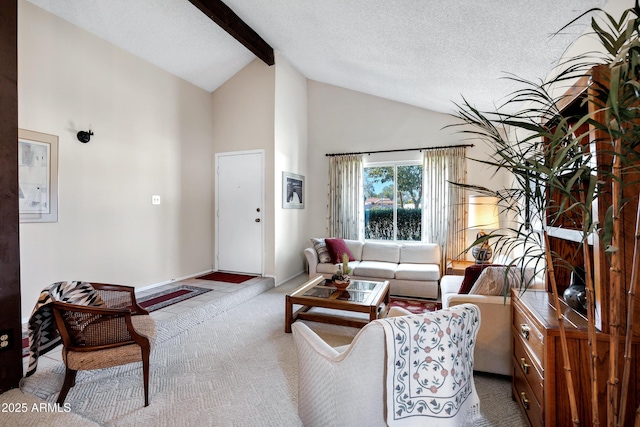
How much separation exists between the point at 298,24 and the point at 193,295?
11.4 feet

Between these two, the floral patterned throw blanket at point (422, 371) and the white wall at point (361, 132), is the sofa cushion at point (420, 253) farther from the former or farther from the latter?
the floral patterned throw blanket at point (422, 371)

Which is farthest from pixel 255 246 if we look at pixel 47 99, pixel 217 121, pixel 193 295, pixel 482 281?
pixel 482 281

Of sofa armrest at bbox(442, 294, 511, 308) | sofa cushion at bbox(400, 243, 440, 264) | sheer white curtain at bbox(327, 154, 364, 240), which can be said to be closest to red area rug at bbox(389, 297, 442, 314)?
sofa cushion at bbox(400, 243, 440, 264)

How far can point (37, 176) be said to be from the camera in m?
2.90

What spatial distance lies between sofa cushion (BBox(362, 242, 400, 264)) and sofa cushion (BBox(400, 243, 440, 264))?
93 millimetres

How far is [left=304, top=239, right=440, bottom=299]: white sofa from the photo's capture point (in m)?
4.08

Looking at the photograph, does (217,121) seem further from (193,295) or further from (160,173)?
(193,295)

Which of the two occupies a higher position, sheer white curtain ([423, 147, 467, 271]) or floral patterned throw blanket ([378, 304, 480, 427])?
sheer white curtain ([423, 147, 467, 271])

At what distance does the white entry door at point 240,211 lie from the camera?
477 cm

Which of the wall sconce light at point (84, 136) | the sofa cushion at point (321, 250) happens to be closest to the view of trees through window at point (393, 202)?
the sofa cushion at point (321, 250)

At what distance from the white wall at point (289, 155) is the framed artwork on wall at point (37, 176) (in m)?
2.59

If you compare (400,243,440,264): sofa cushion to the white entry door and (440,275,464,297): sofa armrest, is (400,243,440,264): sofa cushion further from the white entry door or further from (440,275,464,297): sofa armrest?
the white entry door

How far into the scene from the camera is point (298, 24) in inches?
136

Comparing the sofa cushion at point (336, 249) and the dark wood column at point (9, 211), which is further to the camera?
the sofa cushion at point (336, 249)
